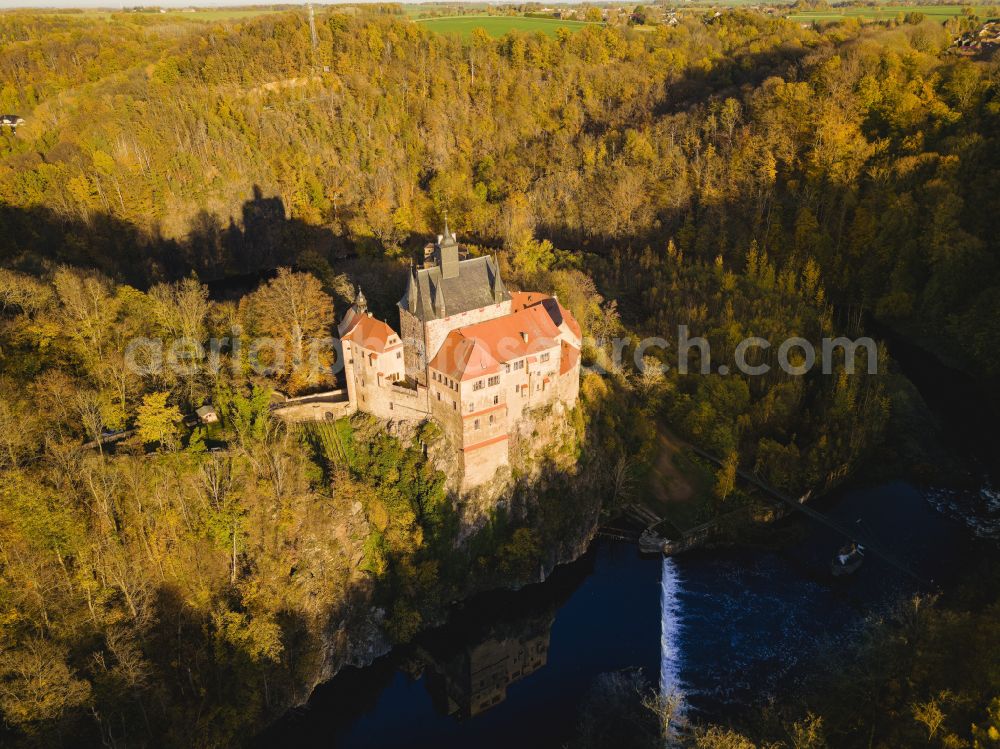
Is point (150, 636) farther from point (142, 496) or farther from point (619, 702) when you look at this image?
point (619, 702)

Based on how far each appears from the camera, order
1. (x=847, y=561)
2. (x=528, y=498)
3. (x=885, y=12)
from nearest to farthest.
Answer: (x=847, y=561) < (x=528, y=498) < (x=885, y=12)

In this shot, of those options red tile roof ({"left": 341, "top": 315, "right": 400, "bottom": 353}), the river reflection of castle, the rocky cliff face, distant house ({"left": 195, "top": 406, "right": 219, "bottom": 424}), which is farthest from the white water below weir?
distant house ({"left": 195, "top": 406, "right": 219, "bottom": 424})

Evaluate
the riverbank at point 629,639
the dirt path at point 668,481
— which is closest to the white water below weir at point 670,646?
the riverbank at point 629,639

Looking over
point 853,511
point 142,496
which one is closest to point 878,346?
point 853,511

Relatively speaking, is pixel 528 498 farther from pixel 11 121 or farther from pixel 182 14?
pixel 182 14

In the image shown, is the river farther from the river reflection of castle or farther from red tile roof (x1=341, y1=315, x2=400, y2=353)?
red tile roof (x1=341, y1=315, x2=400, y2=353)

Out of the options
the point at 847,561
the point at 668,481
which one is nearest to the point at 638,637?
the point at 668,481
